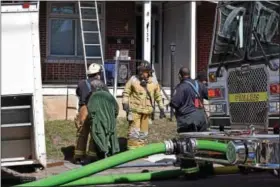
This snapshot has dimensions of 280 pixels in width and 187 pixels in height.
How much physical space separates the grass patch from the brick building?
1963 mm

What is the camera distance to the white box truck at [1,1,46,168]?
7.62 m

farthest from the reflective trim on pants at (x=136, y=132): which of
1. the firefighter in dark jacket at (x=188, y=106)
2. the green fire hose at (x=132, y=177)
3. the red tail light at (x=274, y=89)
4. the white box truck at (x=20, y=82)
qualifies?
the red tail light at (x=274, y=89)

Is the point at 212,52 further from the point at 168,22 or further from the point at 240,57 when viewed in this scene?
the point at 168,22

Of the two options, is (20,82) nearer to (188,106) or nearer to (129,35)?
(188,106)

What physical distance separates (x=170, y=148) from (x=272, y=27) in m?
1.88

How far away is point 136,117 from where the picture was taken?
464 inches

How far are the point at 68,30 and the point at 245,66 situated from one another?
11.3 metres

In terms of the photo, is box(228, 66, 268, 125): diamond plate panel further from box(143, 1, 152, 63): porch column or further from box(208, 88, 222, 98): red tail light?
box(143, 1, 152, 63): porch column

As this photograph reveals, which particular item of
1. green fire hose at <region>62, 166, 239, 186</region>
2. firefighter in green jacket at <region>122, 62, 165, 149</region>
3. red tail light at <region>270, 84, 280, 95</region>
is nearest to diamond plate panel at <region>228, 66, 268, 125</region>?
red tail light at <region>270, 84, 280, 95</region>

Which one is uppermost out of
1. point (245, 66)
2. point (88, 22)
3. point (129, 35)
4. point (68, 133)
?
point (88, 22)

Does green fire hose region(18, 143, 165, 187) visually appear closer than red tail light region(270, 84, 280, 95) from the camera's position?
Yes

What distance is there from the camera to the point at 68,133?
1323 cm

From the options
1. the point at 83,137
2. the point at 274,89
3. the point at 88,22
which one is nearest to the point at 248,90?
the point at 274,89

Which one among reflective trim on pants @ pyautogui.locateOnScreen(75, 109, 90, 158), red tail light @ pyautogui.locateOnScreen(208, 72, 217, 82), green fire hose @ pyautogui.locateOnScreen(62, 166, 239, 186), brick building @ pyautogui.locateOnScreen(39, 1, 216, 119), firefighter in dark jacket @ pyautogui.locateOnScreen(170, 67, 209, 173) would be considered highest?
brick building @ pyautogui.locateOnScreen(39, 1, 216, 119)
